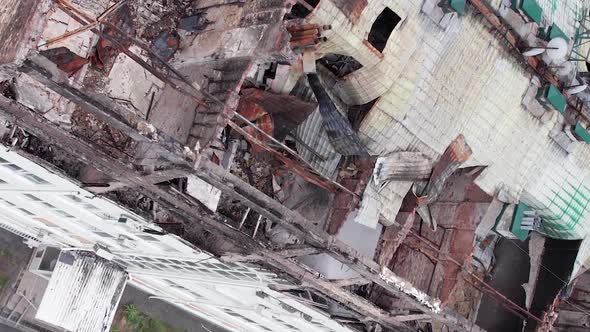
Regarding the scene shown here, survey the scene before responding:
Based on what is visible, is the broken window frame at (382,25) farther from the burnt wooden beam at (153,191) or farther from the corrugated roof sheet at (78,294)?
the corrugated roof sheet at (78,294)

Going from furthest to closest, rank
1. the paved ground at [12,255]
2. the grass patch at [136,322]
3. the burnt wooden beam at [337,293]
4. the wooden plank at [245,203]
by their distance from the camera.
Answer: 1. the grass patch at [136,322]
2. the paved ground at [12,255]
3. the burnt wooden beam at [337,293]
4. the wooden plank at [245,203]

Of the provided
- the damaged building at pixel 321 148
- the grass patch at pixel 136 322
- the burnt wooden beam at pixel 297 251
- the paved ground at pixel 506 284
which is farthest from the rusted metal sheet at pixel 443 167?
the grass patch at pixel 136 322

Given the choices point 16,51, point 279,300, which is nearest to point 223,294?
point 279,300

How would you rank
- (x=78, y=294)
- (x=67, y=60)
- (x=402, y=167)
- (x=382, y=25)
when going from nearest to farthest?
(x=67, y=60), (x=382, y=25), (x=402, y=167), (x=78, y=294)

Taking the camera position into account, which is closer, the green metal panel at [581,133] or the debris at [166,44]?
the debris at [166,44]

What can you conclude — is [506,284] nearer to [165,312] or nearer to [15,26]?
[165,312]

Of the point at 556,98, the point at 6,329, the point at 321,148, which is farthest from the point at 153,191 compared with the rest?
the point at 6,329
